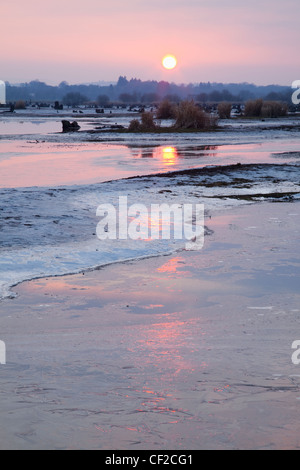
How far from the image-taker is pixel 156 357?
5742mm

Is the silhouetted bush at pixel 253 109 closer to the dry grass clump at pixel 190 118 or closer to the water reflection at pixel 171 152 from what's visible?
the dry grass clump at pixel 190 118

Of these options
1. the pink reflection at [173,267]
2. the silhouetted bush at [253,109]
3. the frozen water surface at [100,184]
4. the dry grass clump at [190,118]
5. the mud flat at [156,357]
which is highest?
the silhouetted bush at [253,109]

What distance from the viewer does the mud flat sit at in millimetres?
4406

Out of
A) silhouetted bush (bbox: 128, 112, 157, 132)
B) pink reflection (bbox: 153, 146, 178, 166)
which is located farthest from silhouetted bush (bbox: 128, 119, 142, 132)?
pink reflection (bbox: 153, 146, 178, 166)

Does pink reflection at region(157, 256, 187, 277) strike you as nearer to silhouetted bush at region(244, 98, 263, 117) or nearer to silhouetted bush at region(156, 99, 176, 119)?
silhouetted bush at region(156, 99, 176, 119)

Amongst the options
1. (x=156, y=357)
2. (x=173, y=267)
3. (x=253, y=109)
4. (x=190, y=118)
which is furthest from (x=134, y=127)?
(x=156, y=357)

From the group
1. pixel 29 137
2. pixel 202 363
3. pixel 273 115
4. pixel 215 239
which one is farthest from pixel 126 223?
pixel 273 115

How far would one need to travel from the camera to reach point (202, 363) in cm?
557

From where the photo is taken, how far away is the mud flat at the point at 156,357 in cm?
441

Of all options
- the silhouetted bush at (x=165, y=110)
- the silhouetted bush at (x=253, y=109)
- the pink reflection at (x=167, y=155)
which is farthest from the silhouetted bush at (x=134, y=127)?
the silhouetted bush at (x=253, y=109)

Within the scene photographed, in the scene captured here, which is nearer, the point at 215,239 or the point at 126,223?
the point at 215,239

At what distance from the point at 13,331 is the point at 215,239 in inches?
205
